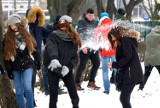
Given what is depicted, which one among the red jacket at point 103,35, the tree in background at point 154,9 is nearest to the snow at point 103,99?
the red jacket at point 103,35

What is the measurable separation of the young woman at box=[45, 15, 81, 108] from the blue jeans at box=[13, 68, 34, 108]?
0.31 meters

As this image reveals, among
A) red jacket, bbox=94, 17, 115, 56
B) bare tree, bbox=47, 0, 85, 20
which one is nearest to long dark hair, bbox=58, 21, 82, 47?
red jacket, bbox=94, 17, 115, 56

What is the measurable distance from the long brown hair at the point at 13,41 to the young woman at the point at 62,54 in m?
0.27

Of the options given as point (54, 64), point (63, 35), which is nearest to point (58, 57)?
point (54, 64)

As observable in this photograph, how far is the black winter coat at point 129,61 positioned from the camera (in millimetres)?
5941

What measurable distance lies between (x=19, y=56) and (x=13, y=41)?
0.83ft

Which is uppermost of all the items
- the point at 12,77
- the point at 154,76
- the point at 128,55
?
the point at 128,55

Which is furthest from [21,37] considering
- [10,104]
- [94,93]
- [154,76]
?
[154,76]

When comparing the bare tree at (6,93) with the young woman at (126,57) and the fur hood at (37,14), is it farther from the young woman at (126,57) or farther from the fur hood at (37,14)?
the young woman at (126,57)

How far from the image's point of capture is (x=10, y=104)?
6.58 meters

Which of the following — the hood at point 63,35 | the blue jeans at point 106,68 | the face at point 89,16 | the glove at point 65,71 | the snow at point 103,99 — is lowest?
the snow at point 103,99

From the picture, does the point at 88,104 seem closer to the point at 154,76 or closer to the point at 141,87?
the point at 141,87

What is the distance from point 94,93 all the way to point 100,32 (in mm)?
1264

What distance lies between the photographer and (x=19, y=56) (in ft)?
20.6
